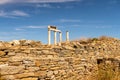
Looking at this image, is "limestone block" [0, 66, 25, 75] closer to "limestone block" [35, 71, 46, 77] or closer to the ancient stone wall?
the ancient stone wall

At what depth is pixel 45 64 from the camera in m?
7.99

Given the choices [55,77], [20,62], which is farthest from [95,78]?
[20,62]

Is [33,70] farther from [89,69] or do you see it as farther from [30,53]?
[89,69]

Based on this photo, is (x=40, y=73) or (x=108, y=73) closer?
(x=40, y=73)

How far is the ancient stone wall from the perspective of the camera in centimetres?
707

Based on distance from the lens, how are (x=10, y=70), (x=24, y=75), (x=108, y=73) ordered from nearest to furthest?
1. (x=10, y=70)
2. (x=24, y=75)
3. (x=108, y=73)

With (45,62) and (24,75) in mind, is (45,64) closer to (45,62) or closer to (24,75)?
(45,62)

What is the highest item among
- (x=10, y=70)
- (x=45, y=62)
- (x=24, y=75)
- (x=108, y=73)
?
(x=45, y=62)

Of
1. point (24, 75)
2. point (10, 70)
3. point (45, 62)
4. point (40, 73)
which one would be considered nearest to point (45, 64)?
point (45, 62)

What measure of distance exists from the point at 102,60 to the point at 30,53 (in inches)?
211

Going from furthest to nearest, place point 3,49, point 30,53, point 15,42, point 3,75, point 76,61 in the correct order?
1. point 76,61
2. point 15,42
3. point 30,53
4. point 3,49
5. point 3,75

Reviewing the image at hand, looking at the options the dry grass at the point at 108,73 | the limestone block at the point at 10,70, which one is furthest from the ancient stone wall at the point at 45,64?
the dry grass at the point at 108,73

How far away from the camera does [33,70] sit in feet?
24.3

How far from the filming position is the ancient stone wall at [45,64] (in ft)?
23.2
